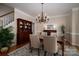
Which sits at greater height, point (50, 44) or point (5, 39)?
point (5, 39)

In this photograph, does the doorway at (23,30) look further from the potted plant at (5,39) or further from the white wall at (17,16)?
the potted plant at (5,39)

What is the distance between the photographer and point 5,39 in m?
2.31

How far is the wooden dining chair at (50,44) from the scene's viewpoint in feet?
8.12

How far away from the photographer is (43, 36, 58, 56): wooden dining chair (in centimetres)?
247

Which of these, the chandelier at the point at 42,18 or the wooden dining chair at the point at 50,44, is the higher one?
the chandelier at the point at 42,18

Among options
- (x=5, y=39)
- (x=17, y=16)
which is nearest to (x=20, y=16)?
(x=17, y=16)

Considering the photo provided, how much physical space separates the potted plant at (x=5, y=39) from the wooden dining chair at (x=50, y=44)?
890 mm

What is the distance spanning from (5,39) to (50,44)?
46.3 inches

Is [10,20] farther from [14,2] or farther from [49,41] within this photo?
[49,41]

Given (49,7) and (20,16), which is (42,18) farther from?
(20,16)

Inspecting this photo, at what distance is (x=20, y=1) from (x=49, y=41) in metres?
1.29

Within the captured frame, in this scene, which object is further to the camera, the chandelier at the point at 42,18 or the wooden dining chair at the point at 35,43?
the wooden dining chair at the point at 35,43

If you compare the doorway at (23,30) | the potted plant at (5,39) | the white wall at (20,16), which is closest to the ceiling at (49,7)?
the white wall at (20,16)

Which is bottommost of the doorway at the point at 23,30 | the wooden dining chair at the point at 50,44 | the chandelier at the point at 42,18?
the wooden dining chair at the point at 50,44
